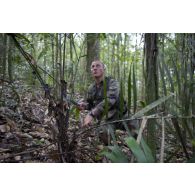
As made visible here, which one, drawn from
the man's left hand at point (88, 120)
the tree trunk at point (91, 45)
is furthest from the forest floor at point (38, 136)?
the tree trunk at point (91, 45)

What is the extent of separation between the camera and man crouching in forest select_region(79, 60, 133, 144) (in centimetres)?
127

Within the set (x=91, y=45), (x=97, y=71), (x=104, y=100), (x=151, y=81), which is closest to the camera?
(x=151, y=81)

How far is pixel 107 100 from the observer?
127 centimetres

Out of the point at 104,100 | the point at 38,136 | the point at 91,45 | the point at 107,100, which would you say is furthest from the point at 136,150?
the point at 91,45

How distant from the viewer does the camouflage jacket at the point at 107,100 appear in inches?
50.0

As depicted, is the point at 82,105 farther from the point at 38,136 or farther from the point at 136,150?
the point at 136,150

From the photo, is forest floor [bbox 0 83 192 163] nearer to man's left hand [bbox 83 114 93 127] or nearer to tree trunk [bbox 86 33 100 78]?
man's left hand [bbox 83 114 93 127]

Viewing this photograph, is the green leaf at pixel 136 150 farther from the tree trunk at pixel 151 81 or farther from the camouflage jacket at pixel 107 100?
the camouflage jacket at pixel 107 100

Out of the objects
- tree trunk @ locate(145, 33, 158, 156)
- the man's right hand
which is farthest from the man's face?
tree trunk @ locate(145, 33, 158, 156)

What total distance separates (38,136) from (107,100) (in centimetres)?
39

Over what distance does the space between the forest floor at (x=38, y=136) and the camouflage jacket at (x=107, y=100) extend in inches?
3.1
